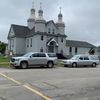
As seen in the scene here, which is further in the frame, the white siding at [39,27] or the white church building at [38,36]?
the white church building at [38,36]

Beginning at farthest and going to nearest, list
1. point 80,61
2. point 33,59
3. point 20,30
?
1. point 20,30
2. point 80,61
3. point 33,59

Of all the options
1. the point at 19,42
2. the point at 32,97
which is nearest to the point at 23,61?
the point at 32,97

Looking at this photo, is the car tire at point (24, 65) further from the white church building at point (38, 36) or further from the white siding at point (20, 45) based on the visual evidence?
the white siding at point (20, 45)

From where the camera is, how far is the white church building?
64.8 metres

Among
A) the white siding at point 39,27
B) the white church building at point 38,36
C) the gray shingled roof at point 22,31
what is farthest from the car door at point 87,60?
the gray shingled roof at point 22,31

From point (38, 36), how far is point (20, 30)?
758 cm

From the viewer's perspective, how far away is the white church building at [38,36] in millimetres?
64750

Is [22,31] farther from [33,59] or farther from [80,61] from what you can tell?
[33,59]

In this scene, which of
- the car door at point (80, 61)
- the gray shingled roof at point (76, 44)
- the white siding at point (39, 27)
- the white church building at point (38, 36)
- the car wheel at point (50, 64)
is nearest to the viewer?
the car wheel at point (50, 64)

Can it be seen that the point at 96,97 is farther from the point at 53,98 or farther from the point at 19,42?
the point at 19,42

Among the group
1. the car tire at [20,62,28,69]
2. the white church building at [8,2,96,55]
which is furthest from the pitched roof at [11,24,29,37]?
the car tire at [20,62,28,69]

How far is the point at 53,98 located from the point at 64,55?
5769cm

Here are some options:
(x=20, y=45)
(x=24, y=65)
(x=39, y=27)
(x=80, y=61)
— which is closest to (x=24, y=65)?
(x=24, y=65)

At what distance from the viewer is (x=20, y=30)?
69.9 metres
